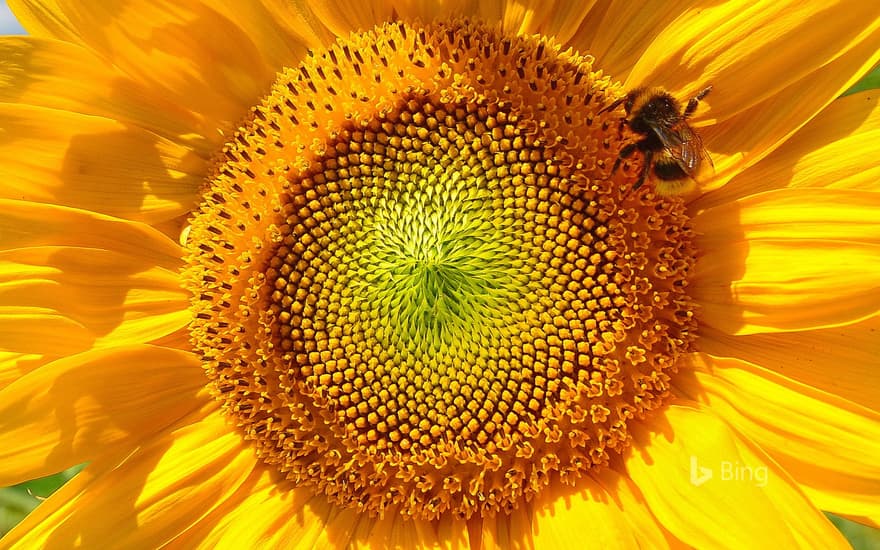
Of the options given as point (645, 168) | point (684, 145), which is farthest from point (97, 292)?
point (684, 145)

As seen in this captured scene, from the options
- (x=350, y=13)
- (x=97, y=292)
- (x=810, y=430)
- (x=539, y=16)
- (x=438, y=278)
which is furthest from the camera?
(x=97, y=292)

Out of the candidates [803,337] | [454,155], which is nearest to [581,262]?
[454,155]

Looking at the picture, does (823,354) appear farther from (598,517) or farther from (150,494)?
(150,494)

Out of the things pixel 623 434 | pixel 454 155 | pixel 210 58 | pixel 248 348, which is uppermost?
pixel 454 155

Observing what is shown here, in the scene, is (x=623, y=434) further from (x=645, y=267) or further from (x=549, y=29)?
(x=549, y=29)

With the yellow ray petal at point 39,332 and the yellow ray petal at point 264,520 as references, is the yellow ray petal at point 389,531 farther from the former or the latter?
the yellow ray petal at point 39,332

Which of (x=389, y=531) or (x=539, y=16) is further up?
(x=539, y=16)
